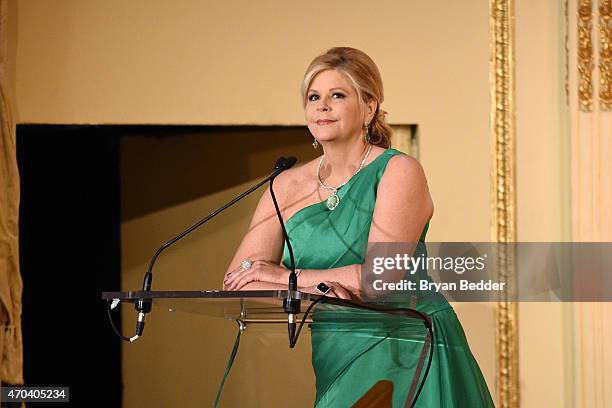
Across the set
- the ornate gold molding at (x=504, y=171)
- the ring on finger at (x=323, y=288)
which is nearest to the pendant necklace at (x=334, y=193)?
the ring on finger at (x=323, y=288)

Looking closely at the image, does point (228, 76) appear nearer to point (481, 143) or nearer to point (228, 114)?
point (228, 114)

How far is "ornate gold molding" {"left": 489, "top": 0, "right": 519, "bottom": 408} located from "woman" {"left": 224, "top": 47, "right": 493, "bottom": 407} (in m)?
1.32

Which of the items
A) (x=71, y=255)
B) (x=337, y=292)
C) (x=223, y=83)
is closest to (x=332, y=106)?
(x=337, y=292)

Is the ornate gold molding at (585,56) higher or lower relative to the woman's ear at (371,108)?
higher

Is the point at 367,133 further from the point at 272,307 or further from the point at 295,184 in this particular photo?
the point at 272,307

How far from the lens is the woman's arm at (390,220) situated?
2.02m

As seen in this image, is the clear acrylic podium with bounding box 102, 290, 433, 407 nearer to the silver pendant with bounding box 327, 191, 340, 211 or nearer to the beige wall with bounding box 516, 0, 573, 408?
the silver pendant with bounding box 327, 191, 340, 211

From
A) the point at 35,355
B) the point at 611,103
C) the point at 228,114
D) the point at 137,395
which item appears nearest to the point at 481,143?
the point at 611,103

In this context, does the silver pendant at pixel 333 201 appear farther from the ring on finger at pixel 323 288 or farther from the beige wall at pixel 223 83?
the beige wall at pixel 223 83

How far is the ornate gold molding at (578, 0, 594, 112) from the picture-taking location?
11.9ft

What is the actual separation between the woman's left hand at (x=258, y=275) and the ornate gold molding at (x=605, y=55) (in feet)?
6.56

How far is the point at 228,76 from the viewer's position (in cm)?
369

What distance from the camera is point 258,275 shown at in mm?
2008

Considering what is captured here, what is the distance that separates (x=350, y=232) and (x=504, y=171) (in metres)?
1.58
